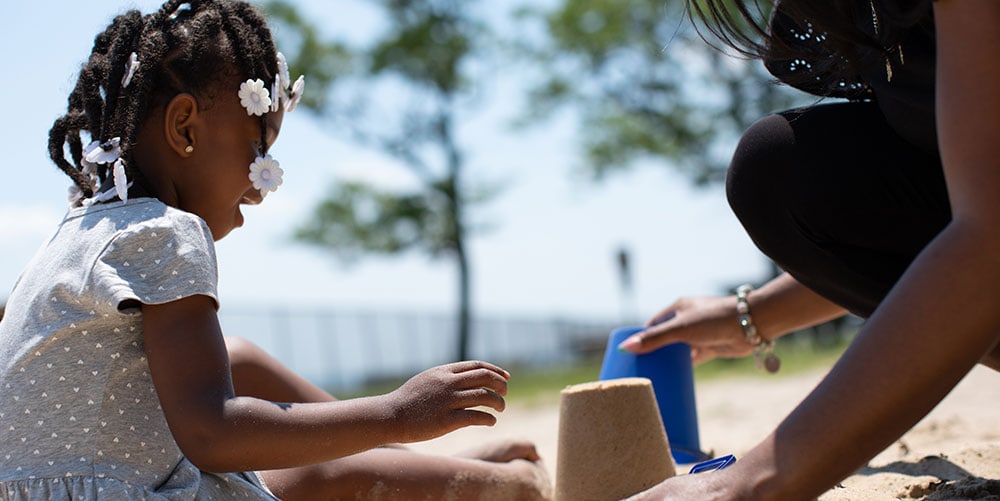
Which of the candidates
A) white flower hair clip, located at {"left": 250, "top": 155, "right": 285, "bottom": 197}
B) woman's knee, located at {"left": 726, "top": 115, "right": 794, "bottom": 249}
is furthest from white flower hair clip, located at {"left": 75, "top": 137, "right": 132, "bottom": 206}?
woman's knee, located at {"left": 726, "top": 115, "right": 794, "bottom": 249}

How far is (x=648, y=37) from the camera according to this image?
19219mm

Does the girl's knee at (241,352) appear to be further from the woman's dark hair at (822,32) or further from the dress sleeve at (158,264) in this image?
the woman's dark hair at (822,32)

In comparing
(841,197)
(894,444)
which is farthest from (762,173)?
(894,444)

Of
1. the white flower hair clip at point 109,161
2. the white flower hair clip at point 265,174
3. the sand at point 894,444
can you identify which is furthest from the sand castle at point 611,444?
the white flower hair clip at point 109,161

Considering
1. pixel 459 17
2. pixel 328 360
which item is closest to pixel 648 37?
pixel 459 17

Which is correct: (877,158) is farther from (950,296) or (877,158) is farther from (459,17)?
(459,17)

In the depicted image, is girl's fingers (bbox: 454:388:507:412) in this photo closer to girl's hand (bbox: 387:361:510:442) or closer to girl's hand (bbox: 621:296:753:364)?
girl's hand (bbox: 387:361:510:442)

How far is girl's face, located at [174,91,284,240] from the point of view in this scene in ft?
6.04

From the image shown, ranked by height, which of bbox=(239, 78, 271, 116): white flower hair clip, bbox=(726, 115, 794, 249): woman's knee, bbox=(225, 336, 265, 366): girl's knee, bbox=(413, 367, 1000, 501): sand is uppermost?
bbox=(239, 78, 271, 116): white flower hair clip

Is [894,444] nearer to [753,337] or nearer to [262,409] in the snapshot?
[753,337]

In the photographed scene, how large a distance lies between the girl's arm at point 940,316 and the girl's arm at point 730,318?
1.23 m

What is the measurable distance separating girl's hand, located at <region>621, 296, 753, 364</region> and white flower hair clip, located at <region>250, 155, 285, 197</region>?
1.11 meters

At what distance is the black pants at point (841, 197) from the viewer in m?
1.78

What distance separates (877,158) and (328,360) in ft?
55.6
